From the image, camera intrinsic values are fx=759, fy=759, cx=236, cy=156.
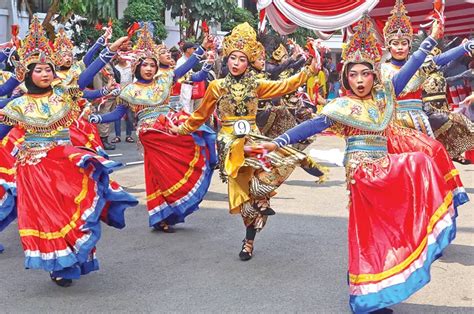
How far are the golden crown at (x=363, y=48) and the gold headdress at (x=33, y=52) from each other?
7.01ft

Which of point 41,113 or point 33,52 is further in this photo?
point 33,52

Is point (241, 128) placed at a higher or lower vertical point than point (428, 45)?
lower

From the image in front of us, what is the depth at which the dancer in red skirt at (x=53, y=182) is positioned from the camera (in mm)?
5012

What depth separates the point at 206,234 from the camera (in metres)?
6.96

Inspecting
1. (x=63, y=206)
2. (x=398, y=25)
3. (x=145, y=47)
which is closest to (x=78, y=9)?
(x=145, y=47)

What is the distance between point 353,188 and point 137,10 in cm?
1300

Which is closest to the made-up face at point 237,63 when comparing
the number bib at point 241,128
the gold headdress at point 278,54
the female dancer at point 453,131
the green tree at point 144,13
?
the number bib at point 241,128

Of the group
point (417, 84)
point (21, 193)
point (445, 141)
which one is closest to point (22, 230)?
point (21, 193)

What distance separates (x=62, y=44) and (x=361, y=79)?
4.10m

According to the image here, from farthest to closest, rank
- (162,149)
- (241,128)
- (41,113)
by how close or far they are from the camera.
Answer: (162,149) → (241,128) → (41,113)

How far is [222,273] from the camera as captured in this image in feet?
18.4

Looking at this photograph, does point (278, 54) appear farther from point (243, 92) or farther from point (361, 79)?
point (361, 79)

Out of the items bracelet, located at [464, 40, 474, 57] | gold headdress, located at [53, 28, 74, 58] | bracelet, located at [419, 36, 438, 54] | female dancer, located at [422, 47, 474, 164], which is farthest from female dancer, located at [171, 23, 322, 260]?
gold headdress, located at [53, 28, 74, 58]

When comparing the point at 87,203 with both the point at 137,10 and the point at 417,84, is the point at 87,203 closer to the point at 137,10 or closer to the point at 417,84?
the point at 417,84
